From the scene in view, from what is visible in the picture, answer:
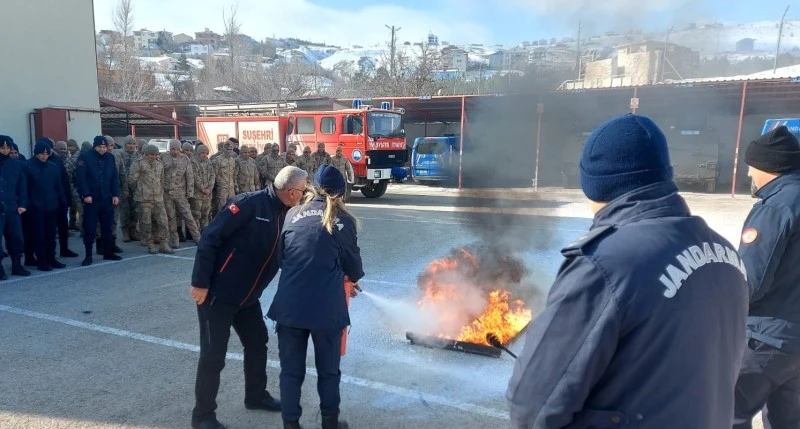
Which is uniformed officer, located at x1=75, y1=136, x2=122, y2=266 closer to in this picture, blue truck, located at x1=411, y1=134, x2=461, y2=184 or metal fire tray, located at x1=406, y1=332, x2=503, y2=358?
metal fire tray, located at x1=406, y1=332, x2=503, y2=358

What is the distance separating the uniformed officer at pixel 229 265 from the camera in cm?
346

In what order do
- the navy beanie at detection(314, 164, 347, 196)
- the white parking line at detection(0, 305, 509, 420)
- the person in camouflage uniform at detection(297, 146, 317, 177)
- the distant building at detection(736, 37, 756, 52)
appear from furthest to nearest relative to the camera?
1. the person in camouflage uniform at detection(297, 146, 317, 177)
2. the distant building at detection(736, 37, 756, 52)
3. the white parking line at detection(0, 305, 509, 420)
4. the navy beanie at detection(314, 164, 347, 196)

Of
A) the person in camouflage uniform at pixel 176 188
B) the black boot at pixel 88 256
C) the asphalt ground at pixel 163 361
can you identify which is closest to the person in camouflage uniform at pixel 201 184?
the person in camouflage uniform at pixel 176 188

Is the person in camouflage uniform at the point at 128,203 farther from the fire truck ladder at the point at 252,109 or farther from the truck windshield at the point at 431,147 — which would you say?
the truck windshield at the point at 431,147

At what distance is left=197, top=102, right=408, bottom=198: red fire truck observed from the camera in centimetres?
1631

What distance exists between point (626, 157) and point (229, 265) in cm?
269

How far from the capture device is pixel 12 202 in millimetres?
7418

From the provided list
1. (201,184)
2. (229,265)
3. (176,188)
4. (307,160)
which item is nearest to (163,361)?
(229,265)

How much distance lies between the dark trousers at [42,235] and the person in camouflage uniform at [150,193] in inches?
50.9

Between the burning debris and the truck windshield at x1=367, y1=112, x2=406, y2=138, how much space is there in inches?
420

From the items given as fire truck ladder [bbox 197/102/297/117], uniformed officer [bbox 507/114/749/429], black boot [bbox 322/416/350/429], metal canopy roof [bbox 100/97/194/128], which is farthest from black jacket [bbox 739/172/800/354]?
fire truck ladder [bbox 197/102/297/117]

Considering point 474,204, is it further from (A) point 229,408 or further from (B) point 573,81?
(A) point 229,408

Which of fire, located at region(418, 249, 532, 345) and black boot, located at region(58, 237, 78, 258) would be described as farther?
black boot, located at region(58, 237, 78, 258)

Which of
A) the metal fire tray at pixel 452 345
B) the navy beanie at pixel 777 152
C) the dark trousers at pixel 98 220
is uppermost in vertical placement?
the navy beanie at pixel 777 152
